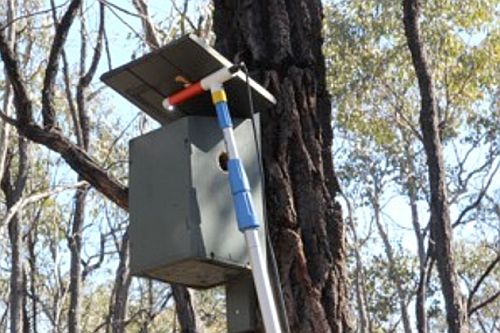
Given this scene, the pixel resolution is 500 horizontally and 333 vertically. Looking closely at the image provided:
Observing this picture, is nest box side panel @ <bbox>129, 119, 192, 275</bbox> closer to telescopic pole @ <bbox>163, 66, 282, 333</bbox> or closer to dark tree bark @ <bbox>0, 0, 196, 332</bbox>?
telescopic pole @ <bbox>163, 66, 282, 333</bbox>

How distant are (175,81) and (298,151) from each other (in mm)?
387

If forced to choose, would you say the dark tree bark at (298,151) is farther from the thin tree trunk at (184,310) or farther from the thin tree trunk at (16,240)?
the thin tree trunk at (16,240)

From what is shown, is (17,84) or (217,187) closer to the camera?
(217,187)

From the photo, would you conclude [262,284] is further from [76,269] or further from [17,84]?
[76,269]

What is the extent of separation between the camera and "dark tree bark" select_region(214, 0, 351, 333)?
2.31 meters

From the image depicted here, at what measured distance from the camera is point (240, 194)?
2.08 metres

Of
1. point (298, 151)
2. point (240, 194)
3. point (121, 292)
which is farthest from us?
point (121, 292)

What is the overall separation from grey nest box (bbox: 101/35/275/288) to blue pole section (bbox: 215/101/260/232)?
0.13m

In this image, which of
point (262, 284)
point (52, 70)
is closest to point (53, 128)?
Result: point (52, 70)

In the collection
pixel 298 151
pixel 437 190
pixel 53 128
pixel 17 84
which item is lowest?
pixel 298 151

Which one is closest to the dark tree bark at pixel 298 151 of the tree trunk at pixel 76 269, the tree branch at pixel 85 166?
the tree branch at pixel 85 166

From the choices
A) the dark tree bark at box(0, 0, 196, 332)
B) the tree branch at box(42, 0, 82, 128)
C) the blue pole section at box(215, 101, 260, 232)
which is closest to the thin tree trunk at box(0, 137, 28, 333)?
the tree branch at box(42, 0, 82, 128)

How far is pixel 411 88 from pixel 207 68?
1155cm

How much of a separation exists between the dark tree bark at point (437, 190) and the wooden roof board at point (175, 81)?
4.16m
